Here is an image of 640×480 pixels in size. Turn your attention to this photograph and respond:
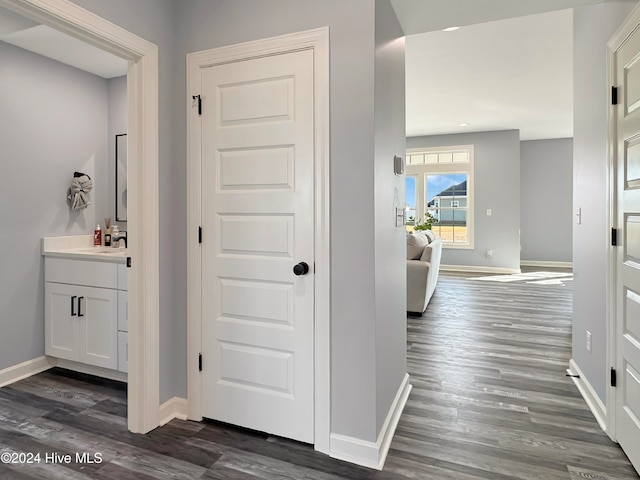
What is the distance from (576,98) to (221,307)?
8.93 ft

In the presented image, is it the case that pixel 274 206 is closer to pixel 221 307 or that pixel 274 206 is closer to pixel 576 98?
pixel 221 307

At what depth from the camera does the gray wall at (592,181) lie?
6.97 feet

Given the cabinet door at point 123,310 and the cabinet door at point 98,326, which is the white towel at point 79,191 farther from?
the cabinet door at point 123,310

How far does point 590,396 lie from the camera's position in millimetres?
2357

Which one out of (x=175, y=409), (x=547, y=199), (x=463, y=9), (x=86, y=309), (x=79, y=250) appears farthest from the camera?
(x=547, y=199)

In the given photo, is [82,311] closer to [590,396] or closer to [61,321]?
[61,321]

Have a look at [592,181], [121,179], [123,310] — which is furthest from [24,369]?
[592,181]

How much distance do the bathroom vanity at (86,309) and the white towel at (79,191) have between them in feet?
1.07

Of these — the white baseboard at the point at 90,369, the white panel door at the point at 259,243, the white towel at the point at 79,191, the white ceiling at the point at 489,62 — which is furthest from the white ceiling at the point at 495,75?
the white baseboard at the point at 90,369

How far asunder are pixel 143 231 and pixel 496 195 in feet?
23.2

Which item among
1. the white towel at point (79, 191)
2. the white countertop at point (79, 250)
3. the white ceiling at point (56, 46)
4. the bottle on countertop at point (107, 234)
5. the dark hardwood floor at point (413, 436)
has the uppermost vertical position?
the white ceiling at point (56, 46)

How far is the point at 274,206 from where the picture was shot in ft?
6.54

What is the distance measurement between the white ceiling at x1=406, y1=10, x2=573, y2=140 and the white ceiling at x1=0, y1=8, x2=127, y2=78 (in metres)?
2.56

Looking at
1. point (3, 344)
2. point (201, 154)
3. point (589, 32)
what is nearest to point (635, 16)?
point (589, 32)
